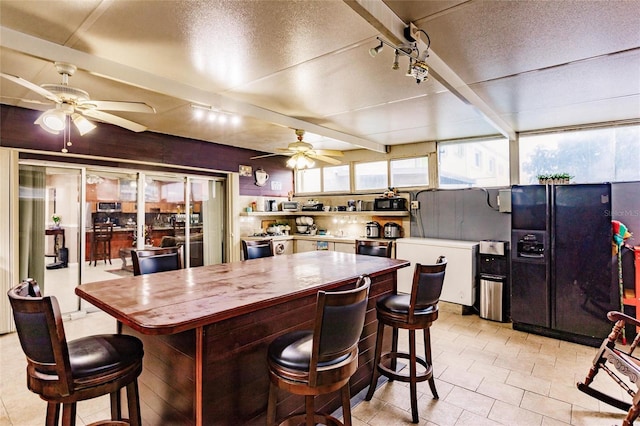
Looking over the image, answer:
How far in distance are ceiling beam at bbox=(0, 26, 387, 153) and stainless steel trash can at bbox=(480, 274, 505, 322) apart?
340 centimetres

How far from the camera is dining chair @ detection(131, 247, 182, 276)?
2736mm

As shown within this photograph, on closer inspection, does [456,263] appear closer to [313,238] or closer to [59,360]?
[313,238]

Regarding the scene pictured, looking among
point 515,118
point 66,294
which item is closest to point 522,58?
point 515,118

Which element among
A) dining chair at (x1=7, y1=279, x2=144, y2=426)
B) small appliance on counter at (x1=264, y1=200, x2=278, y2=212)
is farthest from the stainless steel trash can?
dining chair at (x1=7, y1=279, x2=144, y2=426)

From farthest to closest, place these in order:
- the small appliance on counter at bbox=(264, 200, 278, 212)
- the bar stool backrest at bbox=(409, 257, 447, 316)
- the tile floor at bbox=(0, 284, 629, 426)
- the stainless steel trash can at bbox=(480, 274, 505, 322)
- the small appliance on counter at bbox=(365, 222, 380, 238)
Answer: the small appliance on counter at bbox=(264, 200, 278, 212)
the small appliance on counter at bbox=(365, 222, 380, 238)
the stainless steel trash can at bbox=(480, 274, 505, 322)
the tile floor at bbox=(0, 284, 629, 426)
the bar stool backrest at bbox=(409, 257, 447, 316)

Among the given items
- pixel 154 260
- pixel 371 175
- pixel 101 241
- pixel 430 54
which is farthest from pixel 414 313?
pixel 101 241

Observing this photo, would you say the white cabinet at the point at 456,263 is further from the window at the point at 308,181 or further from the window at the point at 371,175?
the window at the point at 308,181

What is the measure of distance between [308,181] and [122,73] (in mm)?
4978

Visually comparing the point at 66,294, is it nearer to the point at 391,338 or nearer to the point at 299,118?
the point at 299,118

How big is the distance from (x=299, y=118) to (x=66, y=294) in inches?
152

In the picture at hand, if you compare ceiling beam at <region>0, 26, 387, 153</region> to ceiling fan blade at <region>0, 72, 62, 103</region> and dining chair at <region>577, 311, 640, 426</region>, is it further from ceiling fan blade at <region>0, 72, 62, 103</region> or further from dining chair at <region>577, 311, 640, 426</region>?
dining chair at <region>577, 311, 640, 426</region>

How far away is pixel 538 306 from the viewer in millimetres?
3879

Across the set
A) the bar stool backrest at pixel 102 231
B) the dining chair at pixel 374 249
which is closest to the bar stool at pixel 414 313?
the dining chair at pixel 374 249

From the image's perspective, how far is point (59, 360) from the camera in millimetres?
1369
